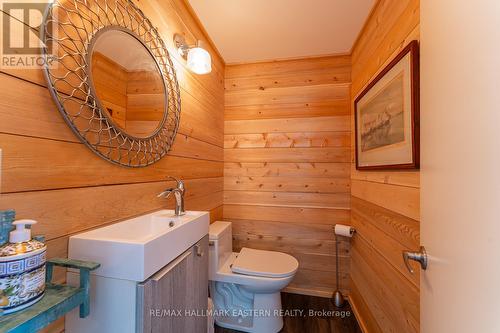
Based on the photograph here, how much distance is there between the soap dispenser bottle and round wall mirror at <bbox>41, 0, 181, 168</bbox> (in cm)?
38

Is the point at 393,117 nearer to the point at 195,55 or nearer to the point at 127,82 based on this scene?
the point at 195,55

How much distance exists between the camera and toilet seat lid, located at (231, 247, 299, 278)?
1.53 metres

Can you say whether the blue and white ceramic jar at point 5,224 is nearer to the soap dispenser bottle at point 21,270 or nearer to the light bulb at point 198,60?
the soap dispenser bottle at point 21,270

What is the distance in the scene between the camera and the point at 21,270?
49cm

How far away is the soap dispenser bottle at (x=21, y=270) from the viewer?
47cm

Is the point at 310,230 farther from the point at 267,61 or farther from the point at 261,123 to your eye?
the point at 267,61

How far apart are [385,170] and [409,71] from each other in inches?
21.7

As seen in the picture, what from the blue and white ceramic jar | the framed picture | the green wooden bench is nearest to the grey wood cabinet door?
the green wooden bench

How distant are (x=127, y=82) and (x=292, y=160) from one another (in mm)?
1560

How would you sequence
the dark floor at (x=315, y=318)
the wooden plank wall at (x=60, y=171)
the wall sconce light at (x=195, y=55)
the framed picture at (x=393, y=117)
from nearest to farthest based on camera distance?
the wooden plank wall at (x=60, y=171), the framed picture at (x=393, y=117), the wall sconce light at (x=195, y=55), the dark floor at (x=315, y=318)

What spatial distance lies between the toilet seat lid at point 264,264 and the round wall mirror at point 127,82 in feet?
3.73

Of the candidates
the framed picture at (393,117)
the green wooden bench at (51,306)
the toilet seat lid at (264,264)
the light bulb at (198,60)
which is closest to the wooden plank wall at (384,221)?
the framed picture at (393,117)

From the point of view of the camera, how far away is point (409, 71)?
100cm

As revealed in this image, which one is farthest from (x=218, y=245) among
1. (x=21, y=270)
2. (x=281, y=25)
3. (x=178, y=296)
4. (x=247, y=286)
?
(x=281, y=25)
